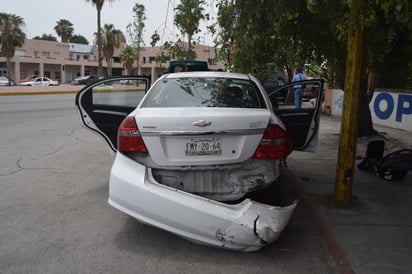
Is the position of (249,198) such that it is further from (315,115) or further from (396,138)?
(396,138)

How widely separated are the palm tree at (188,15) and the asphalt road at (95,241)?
3388 mm

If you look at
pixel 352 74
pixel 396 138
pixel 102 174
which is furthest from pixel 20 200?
pixel 396 138

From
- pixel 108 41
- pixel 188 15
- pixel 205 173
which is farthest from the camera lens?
pixel 108 41

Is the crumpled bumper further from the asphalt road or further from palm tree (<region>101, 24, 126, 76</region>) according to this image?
palm tree (<region>101, 24, 126, 76</region>)

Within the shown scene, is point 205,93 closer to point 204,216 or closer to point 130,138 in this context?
point 130,138

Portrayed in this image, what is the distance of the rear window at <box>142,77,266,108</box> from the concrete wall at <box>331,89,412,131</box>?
833 cm

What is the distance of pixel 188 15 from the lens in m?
7.84

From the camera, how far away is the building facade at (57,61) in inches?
2261

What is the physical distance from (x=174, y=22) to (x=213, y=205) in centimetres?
502

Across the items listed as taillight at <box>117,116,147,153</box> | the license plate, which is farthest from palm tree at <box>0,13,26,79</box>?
the license plate

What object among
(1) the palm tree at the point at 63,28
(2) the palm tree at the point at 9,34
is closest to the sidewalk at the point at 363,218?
(2) the palm tree at the point at 9,34

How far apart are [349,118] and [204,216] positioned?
240cm

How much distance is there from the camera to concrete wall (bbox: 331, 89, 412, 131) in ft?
36.9

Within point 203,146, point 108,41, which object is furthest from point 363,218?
point 108,41
